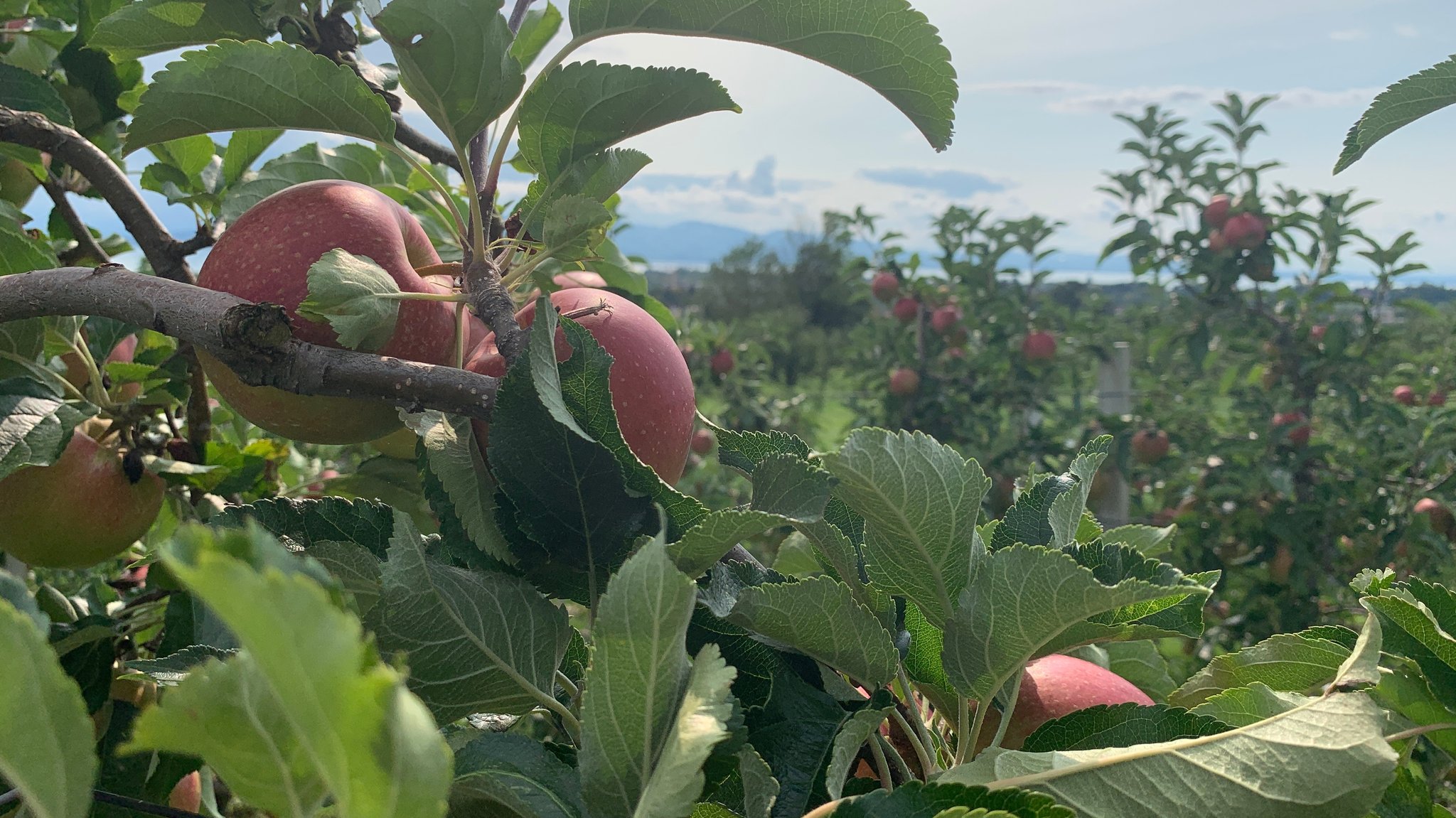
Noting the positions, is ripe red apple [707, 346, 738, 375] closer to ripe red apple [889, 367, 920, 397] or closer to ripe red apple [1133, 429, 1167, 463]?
ripe red apple [889, 367, 920, 397]

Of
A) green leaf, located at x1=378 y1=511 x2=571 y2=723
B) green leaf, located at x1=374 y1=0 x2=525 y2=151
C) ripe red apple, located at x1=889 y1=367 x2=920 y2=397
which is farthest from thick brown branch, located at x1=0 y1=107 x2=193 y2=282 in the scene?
ripe red apple, located at x1=889 y1=367 x2=920 y2=397

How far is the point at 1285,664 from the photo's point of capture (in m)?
0.43

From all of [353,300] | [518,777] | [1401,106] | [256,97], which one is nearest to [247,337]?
[353,300]

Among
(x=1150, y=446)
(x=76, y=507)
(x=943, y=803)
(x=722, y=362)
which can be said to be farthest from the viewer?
(x=722, y=362)

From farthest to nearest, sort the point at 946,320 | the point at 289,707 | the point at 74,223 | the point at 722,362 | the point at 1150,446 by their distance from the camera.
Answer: the point at 722,362
the point at 946,320
the point at 1150,446
the point at 74,223
the point at 289,707

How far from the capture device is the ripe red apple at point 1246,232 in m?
2.75

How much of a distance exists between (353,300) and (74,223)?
2.00 ft

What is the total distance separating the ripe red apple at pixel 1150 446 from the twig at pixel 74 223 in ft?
9.38

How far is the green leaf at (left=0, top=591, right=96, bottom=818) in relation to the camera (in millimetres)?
210

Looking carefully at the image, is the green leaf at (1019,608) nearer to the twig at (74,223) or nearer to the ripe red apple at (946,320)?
the twig at (74,223)

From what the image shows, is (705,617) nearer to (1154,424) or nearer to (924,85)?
(924,85)

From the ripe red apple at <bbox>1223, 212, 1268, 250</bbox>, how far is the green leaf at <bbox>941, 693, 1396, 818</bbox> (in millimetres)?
2810

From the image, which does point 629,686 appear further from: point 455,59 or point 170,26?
point 170,26

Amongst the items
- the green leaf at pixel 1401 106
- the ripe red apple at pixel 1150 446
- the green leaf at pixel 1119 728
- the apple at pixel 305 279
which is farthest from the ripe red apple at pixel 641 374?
the ripe red apple at pixel 1150 446
